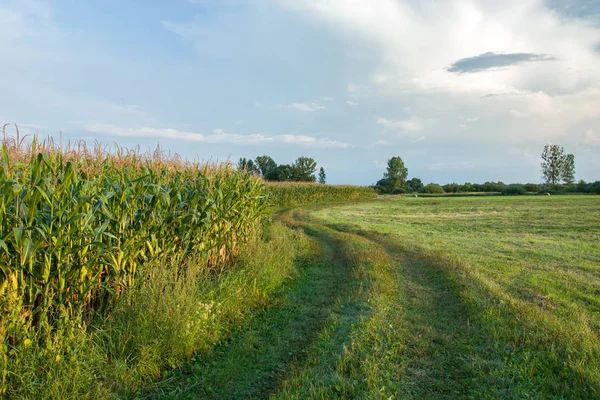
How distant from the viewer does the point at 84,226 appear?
4.67 metres

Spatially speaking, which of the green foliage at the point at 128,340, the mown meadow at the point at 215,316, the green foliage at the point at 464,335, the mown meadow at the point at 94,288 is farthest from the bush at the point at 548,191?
the green foliage at the point at 128,340

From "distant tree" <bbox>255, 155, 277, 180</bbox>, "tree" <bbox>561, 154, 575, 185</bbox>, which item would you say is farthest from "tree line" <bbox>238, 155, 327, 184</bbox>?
"tree" <bbox>561, 154, 575, 185</bbox>

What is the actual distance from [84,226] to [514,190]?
244 feet

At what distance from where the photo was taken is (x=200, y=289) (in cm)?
656

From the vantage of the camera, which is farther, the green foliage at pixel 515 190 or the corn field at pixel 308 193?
the green foliage at pixel 515 190

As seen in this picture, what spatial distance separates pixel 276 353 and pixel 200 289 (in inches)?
82.1

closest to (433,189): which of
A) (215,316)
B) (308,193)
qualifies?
(308,193)

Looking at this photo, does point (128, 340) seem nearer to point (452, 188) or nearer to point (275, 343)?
point (275, 343)

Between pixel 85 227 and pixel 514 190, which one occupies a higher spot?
pixel 514 190

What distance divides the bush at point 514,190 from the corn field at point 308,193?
26147mm

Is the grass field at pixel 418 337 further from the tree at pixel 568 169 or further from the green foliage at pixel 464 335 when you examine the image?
the tree at pixel 568 169

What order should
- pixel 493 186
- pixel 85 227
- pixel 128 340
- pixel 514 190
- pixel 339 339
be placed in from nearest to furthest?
1. pixel 128 340
2. pixel 85 227
3. pixel 339 339
4. pixel 514 190
5. pixel 493 186

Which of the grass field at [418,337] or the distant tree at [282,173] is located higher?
the distant tree at [282,173]

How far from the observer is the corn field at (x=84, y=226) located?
14.0 ft
